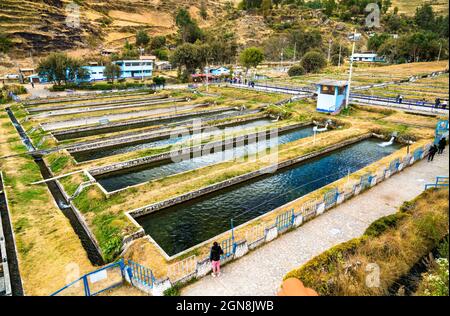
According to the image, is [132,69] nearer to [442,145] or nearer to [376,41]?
[442,145]

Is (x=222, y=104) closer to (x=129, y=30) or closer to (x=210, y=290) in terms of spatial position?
(x=210, y=290)

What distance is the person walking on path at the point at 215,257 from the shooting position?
1194 centimetres

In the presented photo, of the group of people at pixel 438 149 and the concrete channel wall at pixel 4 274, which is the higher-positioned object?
the group of people at pixel 438 149

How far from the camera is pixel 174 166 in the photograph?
26.4 metres

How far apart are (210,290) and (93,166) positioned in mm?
17385

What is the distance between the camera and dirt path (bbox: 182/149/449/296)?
11.8m

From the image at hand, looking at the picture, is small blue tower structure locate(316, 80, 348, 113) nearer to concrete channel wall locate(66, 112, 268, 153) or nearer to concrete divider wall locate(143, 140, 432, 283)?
concrete channel wall locate(66, 112, 268, 153)

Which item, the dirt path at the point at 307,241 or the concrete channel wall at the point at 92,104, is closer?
the dirt path at the point at 307,241

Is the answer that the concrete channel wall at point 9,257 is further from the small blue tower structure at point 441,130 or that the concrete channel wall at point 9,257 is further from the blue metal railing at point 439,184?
the small blue tower structure at point 441,130

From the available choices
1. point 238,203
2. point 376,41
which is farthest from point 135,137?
point 376,41

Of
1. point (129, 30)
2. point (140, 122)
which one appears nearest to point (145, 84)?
point (140, 122)

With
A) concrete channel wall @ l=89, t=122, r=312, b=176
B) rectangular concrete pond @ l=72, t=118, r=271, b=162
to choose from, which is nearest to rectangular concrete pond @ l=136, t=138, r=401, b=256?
concrete channel wall @ l=89, t=122, r=312, b=176

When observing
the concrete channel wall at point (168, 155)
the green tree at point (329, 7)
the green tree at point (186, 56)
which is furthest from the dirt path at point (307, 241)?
the green tree at point (329, 7)

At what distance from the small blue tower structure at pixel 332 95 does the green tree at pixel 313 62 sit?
4896 centimetres
